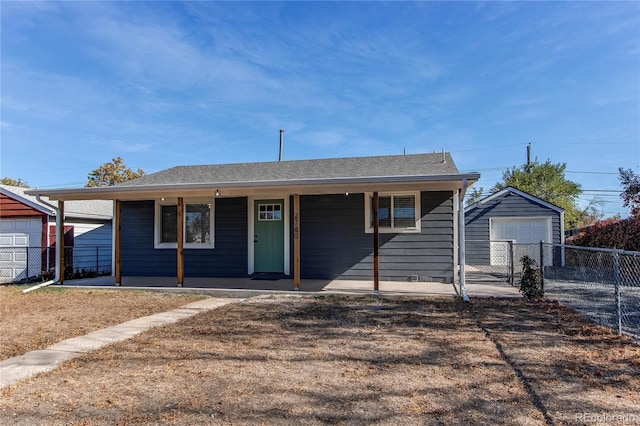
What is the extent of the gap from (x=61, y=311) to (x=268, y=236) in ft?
15.5

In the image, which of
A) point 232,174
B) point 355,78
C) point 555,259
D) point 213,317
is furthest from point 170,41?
point 555,259

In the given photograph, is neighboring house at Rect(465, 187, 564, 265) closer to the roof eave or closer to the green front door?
the green front door

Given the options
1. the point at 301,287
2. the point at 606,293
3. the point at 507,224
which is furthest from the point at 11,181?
the point at 606,293

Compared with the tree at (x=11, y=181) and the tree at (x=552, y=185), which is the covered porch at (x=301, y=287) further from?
the tree at (x=11, y=181)

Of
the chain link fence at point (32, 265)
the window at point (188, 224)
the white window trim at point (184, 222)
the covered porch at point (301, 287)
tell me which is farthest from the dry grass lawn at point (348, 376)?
the chain link fence at point (32, 265)

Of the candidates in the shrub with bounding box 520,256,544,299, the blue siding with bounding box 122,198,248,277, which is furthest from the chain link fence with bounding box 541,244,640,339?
the blue siding with bounding box 122,198,248,277

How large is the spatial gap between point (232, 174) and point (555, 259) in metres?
12.3

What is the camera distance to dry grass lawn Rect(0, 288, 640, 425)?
8.41 ft

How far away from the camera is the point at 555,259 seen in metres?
14.6

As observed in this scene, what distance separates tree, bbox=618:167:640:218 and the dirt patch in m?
13.5

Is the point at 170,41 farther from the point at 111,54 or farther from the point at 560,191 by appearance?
the point at 560,191

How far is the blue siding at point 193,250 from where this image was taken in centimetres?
1008

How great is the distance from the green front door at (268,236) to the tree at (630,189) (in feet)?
36.7

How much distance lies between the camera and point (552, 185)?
84.4 feet
